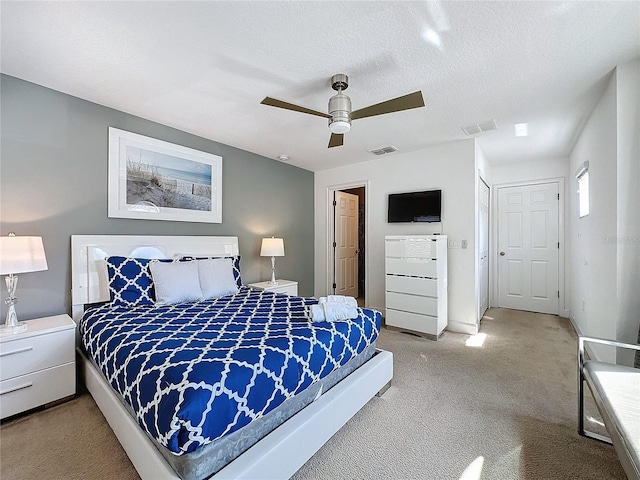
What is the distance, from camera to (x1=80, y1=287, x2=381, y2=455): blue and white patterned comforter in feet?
3.80

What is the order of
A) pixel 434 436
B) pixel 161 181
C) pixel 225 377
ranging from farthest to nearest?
pixel 161 181
pixel 434 436
pixel 225 377

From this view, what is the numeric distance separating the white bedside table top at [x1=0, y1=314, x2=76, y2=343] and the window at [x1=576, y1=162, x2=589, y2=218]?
5111 millimetres

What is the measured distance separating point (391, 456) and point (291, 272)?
341 centimetres

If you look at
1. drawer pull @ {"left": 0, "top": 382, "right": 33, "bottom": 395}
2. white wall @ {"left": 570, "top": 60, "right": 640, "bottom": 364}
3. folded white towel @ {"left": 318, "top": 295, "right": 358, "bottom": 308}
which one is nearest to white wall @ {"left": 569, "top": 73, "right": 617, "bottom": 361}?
white wall @ {"left": 570, "top": 60, "right": 640, "bottom": 364}

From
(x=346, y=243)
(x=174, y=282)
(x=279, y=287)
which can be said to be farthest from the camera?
(x=346, y=243)

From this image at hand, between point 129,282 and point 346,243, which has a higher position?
point 346,243

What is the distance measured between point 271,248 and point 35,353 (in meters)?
2.47

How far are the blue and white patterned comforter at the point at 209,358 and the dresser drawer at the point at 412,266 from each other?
154 centimetres

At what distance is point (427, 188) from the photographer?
13.4 ft

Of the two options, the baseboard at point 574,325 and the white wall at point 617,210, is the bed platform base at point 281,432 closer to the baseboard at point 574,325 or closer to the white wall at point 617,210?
the white wall at point 617,210

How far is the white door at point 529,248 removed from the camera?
468 cm

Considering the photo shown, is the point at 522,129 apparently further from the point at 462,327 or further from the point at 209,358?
the point at 209,358

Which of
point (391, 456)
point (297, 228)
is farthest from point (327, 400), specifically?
point (297, 228)

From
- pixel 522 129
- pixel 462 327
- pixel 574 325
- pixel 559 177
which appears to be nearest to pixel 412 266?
pixel 462 327
